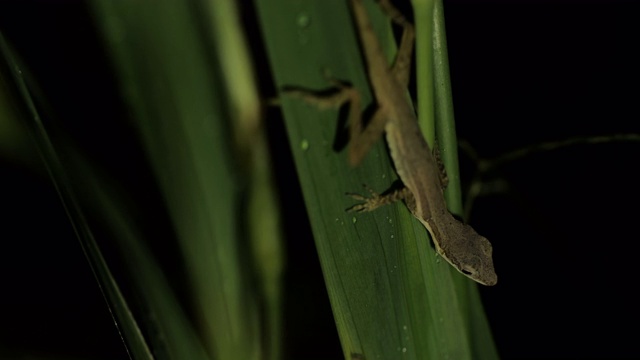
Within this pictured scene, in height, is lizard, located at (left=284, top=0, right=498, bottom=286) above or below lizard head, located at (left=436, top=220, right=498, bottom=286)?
above

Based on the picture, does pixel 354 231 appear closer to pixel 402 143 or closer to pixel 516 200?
pixel 402 143

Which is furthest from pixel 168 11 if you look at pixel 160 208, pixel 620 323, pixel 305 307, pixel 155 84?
pixel 620 323

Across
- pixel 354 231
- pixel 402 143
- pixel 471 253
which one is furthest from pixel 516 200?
pixel 354 231

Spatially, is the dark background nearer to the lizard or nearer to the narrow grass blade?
the lizard

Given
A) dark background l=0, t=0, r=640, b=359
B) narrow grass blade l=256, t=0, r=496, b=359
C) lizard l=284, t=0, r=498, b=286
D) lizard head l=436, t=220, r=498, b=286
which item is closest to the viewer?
narrow grass blade l=256, t=0, r=496, b=359

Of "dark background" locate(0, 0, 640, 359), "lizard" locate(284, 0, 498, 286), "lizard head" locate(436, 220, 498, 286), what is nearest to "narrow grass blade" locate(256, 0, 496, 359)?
"lizard" locate(284, 0, 498, 286)

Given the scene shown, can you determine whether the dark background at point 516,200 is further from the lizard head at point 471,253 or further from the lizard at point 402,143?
the lizard at point 402,143

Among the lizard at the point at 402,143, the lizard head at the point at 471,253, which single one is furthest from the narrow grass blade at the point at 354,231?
the lizard head at the point at 471,253
